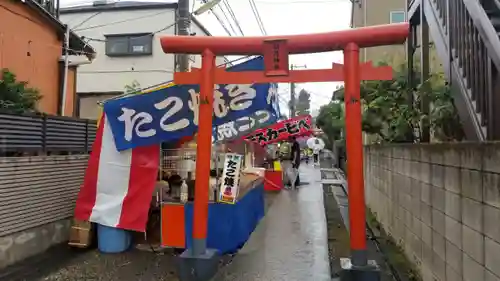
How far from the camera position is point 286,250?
320 inches

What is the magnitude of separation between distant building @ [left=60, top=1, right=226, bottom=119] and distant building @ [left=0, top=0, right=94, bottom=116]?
817 centimetres

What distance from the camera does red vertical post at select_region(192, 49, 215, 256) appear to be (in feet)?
19.8

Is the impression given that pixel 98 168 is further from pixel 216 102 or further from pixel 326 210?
pixel 326 210

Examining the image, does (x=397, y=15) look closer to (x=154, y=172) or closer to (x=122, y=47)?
(x=122, y=47)

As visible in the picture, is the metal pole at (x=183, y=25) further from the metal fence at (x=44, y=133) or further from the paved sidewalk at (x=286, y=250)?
the paved sidewalk at (x=286, y=250)

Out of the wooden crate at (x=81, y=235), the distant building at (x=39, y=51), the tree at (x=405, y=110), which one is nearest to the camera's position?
the tree at (x=405, y=110)

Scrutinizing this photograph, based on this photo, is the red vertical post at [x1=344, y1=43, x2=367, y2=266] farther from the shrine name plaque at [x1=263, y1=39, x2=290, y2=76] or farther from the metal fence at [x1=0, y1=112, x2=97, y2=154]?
the metal fence at [x1=0, y1=112, x2=97, y2=154]

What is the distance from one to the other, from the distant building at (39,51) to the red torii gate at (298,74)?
5648mm

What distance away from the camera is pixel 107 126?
7.81m

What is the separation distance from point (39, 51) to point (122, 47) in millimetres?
11033

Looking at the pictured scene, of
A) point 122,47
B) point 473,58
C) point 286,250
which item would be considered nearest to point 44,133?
point 286,250

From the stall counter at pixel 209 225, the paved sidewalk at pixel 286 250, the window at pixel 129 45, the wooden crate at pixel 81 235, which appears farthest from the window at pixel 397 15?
the wooden crate at pixel 81 235

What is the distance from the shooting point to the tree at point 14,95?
7841 millimetres

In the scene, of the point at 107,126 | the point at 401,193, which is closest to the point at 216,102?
the point at 107,126
